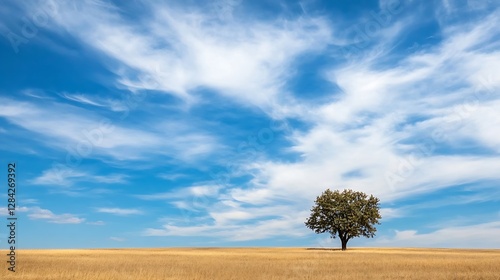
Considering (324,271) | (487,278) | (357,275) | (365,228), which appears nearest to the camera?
(487,278)

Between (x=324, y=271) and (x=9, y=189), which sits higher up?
(x=9, y=189)

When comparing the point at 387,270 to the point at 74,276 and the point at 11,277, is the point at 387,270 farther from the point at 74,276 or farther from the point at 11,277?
the point at 11,277

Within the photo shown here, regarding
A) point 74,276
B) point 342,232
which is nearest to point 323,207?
point 342,232

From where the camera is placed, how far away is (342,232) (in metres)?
85.1

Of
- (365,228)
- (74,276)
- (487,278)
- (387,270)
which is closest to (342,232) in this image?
(365,228)

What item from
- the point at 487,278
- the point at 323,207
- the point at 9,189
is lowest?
the point at 487,278

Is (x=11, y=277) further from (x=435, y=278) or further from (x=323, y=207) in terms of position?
(x=323, y=207)

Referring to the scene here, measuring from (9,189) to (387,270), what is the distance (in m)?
25.6

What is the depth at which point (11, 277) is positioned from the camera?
2598cm

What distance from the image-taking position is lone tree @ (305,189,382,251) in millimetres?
83688

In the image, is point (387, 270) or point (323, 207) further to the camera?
point (323, 207)

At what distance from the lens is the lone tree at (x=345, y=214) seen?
83.7 meters

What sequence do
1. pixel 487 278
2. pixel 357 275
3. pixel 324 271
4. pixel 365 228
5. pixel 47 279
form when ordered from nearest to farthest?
pixel 47 279, pixel 487 278, pixel 357 275, pixel 324 271, pixel 365 228

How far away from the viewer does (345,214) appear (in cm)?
8438
